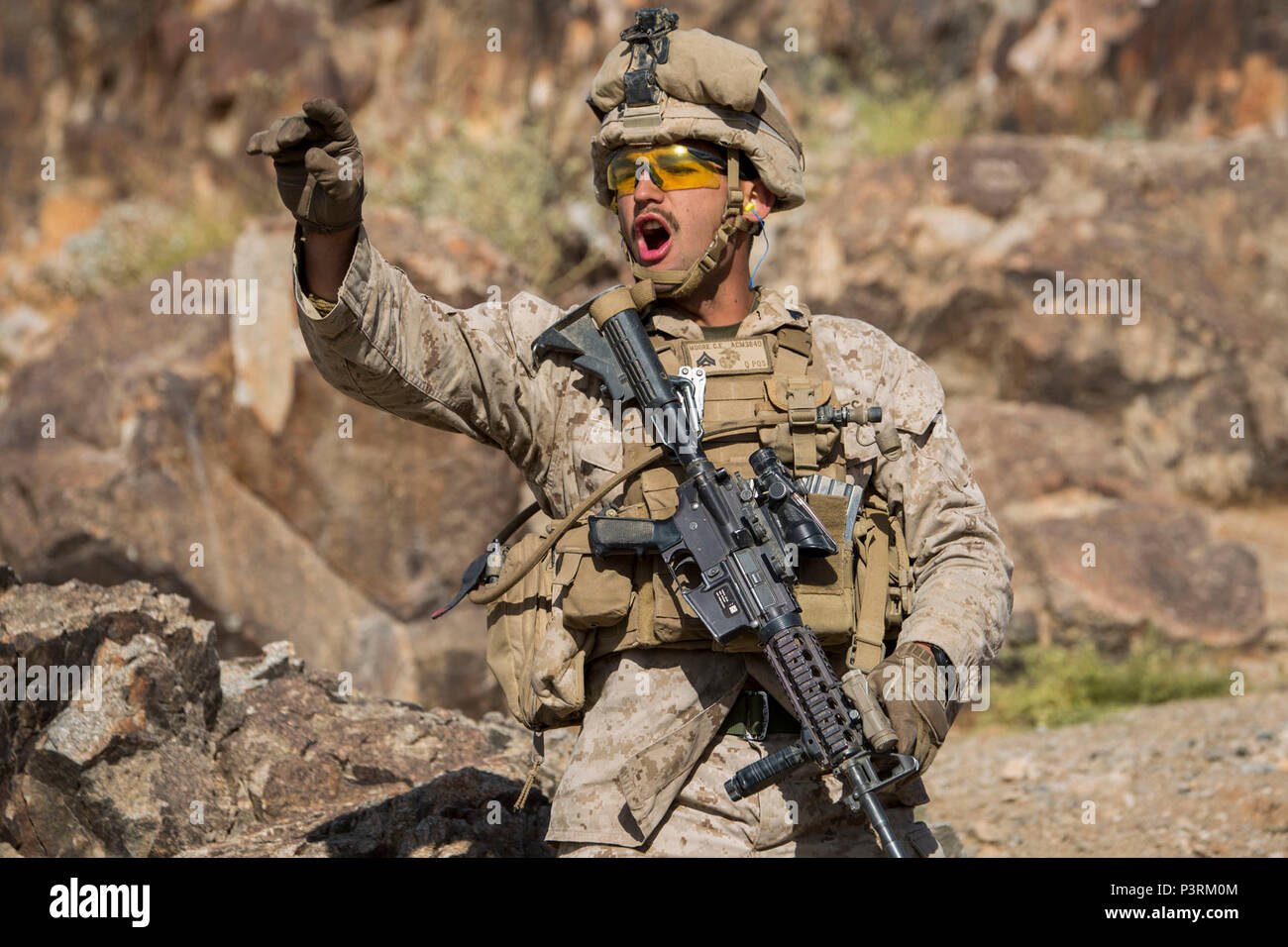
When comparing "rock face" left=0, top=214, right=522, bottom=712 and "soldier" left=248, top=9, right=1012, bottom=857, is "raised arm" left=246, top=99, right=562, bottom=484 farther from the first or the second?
"rock face" left=0, top=214, right=522, bottom=712

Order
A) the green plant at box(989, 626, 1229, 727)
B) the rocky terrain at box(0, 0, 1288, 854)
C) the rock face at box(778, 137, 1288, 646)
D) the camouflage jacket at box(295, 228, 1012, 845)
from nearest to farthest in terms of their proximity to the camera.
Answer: the camouflage jacket at box(295, 228, 1012, 845) → the rocky terrain at box(0, 0, 1288, 854) → the green plant at box(989, 626, 1229, 727) → the rock face at box(778, 137, 1288, 646)

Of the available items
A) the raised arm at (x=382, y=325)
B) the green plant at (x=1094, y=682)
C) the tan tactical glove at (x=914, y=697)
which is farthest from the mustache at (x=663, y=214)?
the green plant at (x=1094, y=682)

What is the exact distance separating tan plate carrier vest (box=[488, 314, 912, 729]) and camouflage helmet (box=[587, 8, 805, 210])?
1.59ft

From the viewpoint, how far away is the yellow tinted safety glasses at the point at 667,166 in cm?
339

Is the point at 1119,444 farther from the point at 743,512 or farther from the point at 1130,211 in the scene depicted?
the point at 743,512

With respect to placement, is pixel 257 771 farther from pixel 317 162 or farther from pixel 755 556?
pixel 317 162

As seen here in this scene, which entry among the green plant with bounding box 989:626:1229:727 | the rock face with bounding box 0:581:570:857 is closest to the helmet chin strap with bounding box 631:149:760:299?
the rock face with bounding box 0:581:570:857

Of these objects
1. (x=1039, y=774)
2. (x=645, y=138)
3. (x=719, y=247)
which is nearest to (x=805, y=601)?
(x=719, y=247)

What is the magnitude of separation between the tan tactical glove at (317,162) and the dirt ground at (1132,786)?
329cm

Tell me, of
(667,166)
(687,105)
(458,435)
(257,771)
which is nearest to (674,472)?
(667,166)

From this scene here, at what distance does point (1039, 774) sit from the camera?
6285 millimetres

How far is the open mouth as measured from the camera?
3.41m

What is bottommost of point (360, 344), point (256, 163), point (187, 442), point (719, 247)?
point (187, 442)

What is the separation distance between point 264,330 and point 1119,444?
5.34 meters
